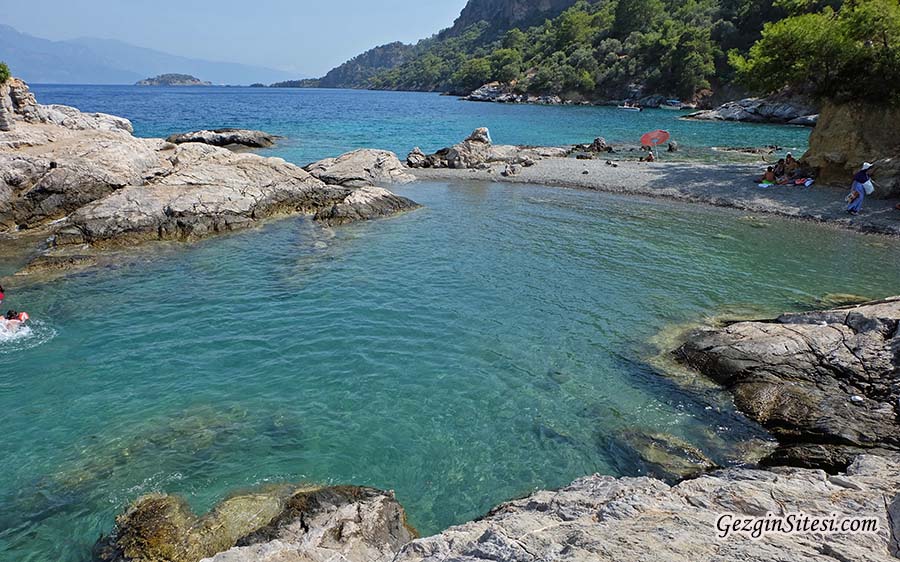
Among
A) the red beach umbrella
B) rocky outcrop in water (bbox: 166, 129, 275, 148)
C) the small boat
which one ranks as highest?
the small boat

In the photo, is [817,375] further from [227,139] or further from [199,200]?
[227,139]

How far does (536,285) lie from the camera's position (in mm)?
17875

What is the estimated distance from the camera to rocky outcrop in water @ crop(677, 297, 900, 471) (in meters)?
9.38

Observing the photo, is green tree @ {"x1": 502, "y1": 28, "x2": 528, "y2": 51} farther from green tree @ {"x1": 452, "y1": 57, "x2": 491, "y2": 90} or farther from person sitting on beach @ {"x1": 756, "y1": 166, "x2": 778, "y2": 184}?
person sitting on beach @ {"x1": 756, "y1": 166, "x2": 778, "y2": 184}

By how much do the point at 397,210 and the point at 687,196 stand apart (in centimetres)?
1702

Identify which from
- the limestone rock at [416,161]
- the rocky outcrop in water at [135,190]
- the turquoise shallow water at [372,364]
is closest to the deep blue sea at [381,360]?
the turquoise shallow water at [372,364]

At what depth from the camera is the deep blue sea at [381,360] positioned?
360 inches

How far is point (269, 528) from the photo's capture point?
23.5ft

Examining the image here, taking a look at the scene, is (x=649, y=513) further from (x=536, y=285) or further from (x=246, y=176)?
(x=246, y=176)

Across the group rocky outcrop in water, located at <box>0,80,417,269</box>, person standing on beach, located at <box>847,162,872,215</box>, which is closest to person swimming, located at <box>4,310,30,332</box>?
rocky outcrop in water, located at <box>0,80,417,269</box>

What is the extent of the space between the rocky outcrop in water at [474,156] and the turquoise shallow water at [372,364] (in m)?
20.0

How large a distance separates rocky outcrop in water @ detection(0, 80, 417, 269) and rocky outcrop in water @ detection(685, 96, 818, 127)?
72730 mm

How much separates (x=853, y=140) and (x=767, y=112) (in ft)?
198

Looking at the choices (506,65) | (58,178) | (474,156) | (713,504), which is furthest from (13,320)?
(506,65)
